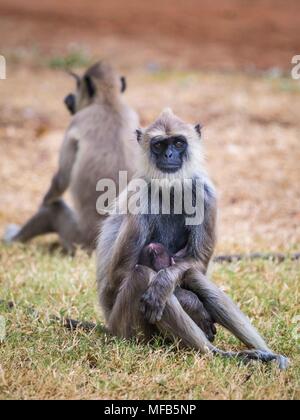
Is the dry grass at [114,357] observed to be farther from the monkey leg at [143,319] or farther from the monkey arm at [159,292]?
the monkey arm at [159,292]

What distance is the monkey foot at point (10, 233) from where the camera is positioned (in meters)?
8.66

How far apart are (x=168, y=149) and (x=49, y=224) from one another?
3710mm

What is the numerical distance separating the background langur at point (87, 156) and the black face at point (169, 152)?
2.64 metres

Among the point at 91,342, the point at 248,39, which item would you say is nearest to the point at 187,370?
the point at 91,342

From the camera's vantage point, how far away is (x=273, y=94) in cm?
1312

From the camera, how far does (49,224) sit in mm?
8820

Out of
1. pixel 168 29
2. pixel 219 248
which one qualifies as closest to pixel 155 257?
pixel 219 248

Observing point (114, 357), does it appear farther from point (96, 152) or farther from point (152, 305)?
point (96, 152)

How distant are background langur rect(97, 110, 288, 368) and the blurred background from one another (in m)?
2.57

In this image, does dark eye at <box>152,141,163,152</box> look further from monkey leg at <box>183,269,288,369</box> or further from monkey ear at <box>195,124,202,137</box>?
monkey leg at <box>183,269,288,369</box>

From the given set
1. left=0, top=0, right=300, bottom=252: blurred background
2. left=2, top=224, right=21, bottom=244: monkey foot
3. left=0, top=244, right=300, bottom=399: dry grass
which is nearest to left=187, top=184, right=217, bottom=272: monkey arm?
left=0, top=244, right=300, bottom=399: dry grass

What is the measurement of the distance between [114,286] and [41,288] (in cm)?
132

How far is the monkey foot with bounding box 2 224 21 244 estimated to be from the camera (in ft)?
28.4
